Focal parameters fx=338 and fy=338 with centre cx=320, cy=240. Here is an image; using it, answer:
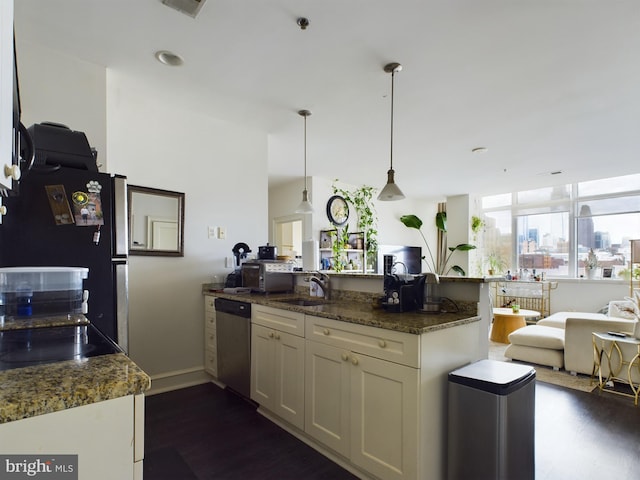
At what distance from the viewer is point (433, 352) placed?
5.50 feet

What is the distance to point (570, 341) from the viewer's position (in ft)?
11.9

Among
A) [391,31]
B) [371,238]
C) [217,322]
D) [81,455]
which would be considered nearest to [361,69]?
[391,31]

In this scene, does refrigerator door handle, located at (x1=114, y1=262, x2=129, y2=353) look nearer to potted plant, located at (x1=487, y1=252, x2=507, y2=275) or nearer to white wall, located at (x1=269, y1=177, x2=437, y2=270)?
white wall, located at (x1=269, y1=177, x2=437, y2=270)

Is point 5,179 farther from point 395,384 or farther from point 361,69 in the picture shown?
point 361,69

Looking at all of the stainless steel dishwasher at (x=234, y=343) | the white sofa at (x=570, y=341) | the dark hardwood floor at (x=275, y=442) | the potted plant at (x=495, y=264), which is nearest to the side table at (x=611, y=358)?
the white sofa at (x=570, y=341)

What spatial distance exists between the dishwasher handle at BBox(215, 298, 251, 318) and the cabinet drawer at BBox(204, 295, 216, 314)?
9 cm

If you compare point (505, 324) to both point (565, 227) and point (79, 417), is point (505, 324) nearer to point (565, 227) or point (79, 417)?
point (565, 227)

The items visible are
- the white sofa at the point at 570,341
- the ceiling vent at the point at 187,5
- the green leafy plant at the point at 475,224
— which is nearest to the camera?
the ceiling vent at the point at 187,5

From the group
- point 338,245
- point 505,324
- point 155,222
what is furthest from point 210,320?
point 505,324

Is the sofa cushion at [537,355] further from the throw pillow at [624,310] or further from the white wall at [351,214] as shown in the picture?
the white wall at [351,214]

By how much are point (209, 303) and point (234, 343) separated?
594mm

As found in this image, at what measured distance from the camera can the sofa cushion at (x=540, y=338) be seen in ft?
12.5

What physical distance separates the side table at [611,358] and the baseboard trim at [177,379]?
150 inches

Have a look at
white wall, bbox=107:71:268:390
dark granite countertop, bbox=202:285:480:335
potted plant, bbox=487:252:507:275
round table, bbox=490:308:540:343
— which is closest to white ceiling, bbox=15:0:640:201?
white wall, bbox=107:71:268:390
